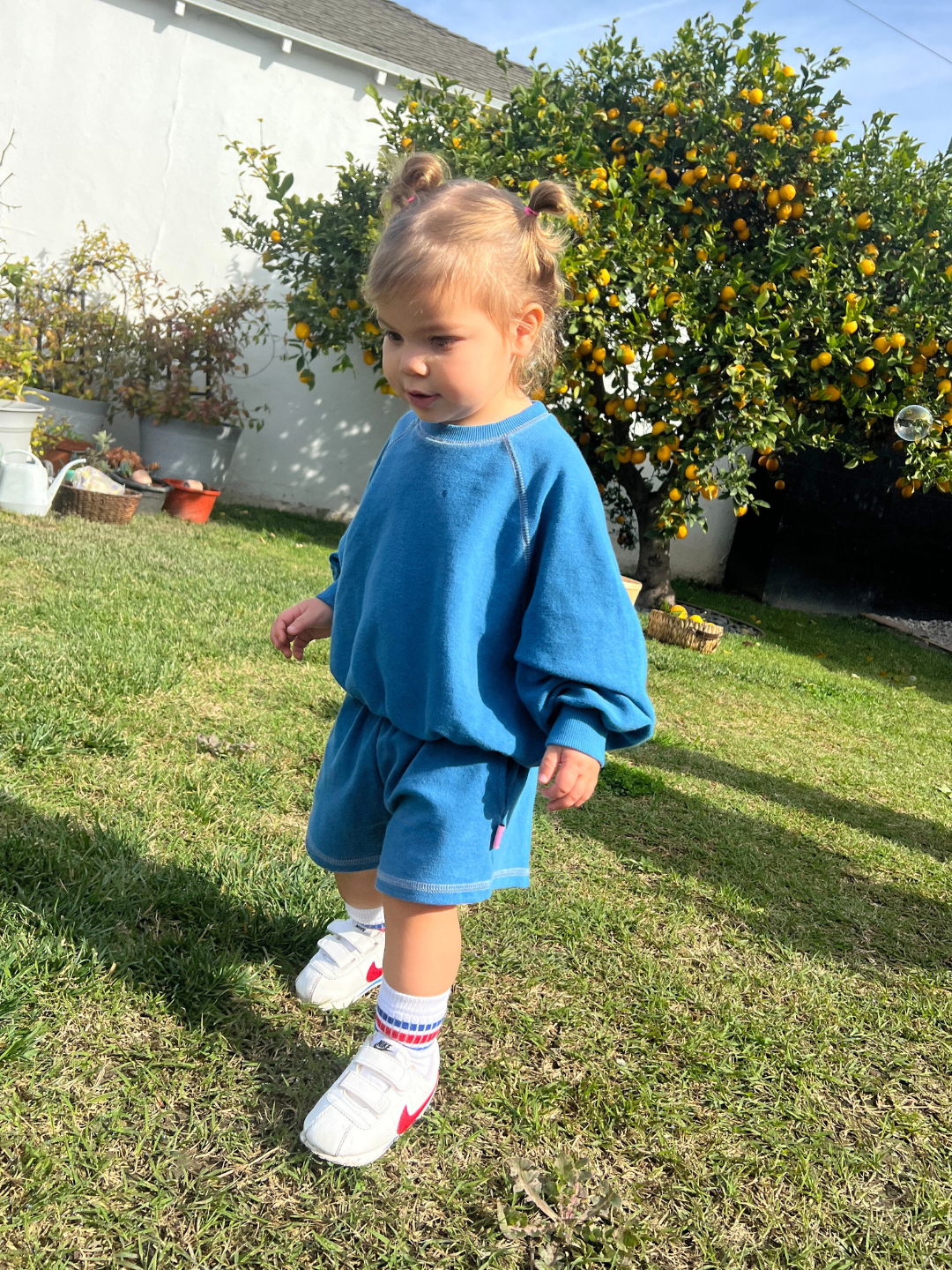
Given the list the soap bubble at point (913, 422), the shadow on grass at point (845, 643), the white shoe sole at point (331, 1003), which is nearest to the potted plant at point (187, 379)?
the shadow on grass at point (845, 643)

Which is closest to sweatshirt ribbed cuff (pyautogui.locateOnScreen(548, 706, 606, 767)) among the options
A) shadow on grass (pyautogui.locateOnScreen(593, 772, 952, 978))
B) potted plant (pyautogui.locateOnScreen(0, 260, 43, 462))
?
shadow on grass (pyautogui.locateOnScreen(593, 772, 952, 978))

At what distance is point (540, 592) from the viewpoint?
1549 mm

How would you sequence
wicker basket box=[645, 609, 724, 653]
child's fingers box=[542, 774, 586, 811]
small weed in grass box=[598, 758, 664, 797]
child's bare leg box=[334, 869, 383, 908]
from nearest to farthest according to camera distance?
child's fingers box=[542, 774, 586, 811]
child's bare leg box=[334, 869, 383, 908]
small weed in grass box=[598, 758, 664, 797]
wicker basket box=[645, 609, 724, 653]

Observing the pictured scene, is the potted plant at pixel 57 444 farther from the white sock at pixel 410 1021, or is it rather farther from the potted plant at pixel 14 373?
the white sock at pixel 410 1021

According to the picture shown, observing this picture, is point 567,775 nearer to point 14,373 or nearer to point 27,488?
point 27,488

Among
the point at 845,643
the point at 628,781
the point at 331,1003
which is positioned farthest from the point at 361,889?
the point at 845,643

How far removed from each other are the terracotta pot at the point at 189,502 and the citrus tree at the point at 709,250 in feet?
5.06

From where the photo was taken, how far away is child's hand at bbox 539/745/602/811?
150cm

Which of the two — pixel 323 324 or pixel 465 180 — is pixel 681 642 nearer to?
pixel 323 324

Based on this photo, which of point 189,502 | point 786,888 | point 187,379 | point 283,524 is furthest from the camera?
point 283,524

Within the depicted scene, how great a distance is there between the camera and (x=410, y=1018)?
1632mm

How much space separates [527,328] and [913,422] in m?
5.81

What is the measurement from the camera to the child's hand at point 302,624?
76.8 inches

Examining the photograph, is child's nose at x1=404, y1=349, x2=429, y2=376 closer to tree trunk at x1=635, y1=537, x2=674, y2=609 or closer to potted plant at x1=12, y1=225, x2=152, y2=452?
tree trunk at x1=635, y1=537, x2=674, y2=609
